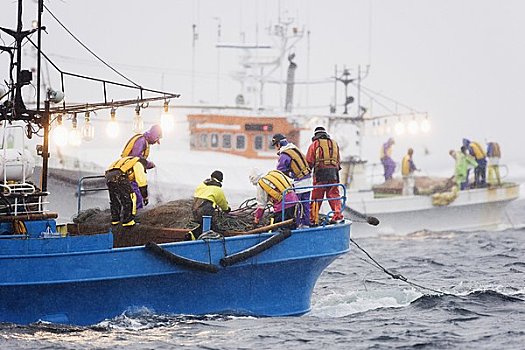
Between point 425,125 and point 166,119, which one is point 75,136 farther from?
point 425,125

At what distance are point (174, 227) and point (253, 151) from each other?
13.4 metres

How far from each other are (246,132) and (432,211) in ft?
17.8

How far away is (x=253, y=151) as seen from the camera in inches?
1029

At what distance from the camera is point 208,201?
12.5 m

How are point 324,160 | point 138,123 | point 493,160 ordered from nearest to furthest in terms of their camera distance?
point 138,123 → point 324,160 → point 493,160

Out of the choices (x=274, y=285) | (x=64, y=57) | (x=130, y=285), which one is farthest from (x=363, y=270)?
(x=64, y=57)

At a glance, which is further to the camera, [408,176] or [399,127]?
[399,127]

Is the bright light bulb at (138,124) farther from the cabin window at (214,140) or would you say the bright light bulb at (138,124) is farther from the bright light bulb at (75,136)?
the cabin window at (214,140)

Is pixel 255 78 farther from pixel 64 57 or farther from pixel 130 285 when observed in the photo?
pixel 130 285

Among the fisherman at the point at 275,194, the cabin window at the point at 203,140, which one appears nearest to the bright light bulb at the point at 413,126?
the cabin window at the point at 203,140

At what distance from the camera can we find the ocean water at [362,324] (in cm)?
1080

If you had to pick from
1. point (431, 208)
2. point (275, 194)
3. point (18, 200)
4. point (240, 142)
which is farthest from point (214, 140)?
point (18, 200)

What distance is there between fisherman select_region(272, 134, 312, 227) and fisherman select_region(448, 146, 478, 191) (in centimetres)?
1474

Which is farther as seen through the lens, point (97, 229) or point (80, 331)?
point (97, 229)
